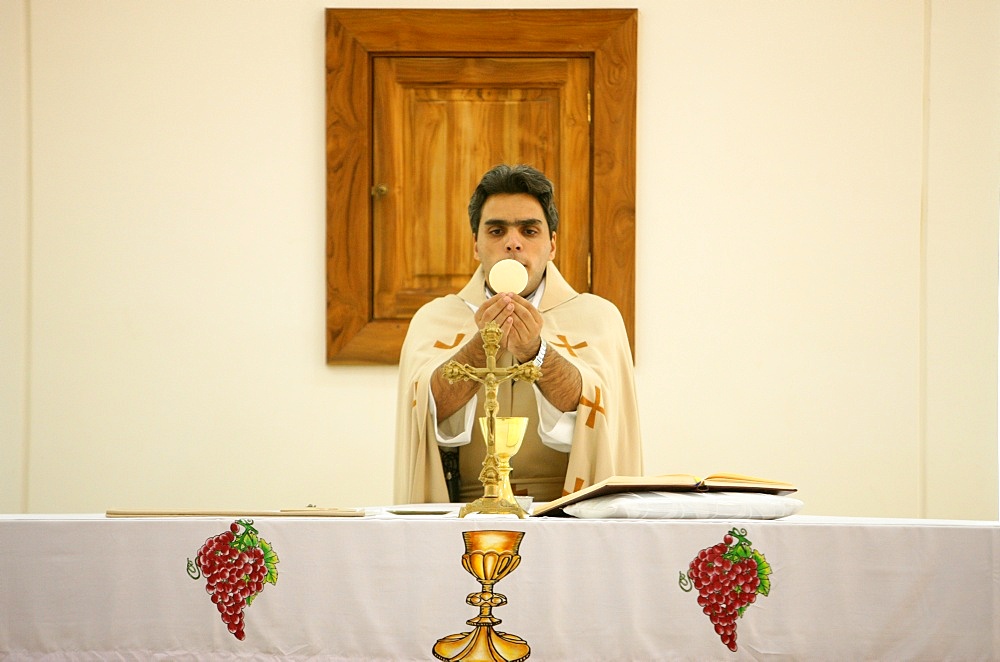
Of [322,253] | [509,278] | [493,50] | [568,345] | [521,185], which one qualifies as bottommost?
[568,345]

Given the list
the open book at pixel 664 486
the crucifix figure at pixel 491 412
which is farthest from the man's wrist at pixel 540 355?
the open book at pixel 664 486

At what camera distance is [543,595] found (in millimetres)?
1786

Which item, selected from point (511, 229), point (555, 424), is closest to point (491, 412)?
point (555, 424)

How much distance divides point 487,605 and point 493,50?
9.78 ft

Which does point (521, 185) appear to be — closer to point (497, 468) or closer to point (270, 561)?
point (497, 468)

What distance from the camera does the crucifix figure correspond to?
206 centimetres

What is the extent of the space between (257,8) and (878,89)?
94.1 inches

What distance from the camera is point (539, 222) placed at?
3307mm

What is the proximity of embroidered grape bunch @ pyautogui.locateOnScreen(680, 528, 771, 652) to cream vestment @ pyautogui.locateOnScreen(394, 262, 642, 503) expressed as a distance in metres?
1.19

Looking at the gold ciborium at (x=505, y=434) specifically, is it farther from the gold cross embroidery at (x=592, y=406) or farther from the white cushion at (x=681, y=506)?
the gold cross embroidery at (x=592, y=406)

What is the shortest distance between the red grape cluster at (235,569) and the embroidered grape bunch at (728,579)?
2.19 feet

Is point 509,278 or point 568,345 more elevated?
point 509,278

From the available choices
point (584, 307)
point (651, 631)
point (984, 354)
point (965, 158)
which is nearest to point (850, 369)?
point (984, 354)

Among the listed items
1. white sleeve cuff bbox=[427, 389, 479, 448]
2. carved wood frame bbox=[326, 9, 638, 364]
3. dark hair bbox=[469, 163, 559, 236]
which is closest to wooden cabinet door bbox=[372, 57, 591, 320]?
carved wood frame bbox=[326, 9, 638, 364]
